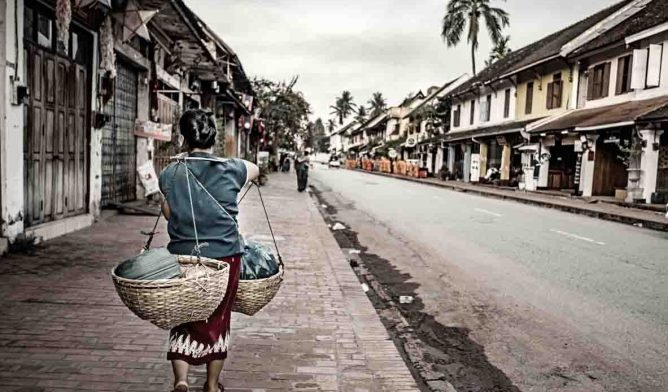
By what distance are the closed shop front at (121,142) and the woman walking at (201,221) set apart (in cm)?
835

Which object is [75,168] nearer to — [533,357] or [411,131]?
[533,357]

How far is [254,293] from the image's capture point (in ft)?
10.6

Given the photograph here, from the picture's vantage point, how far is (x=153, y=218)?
36.0 ft

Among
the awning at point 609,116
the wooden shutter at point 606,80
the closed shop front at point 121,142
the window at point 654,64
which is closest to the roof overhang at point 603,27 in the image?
the wooden shutter at point 606,80

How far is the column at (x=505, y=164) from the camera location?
3147cm

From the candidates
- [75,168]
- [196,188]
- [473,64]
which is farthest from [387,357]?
[473,64]

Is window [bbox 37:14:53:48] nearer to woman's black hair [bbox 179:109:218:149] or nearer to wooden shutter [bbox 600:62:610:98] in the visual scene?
woman's black hair [bbox 179:109:218:149]

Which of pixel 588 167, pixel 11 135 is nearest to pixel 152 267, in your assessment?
pixel 11 135

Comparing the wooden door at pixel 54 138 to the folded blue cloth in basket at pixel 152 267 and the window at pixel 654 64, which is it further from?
the window at pixel 654 64

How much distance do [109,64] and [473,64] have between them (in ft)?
126

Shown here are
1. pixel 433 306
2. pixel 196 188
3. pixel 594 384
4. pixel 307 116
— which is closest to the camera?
pixel 196 188

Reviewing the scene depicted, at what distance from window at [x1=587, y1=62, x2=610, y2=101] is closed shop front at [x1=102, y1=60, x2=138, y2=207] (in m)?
18.3

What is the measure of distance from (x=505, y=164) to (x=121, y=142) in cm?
2404

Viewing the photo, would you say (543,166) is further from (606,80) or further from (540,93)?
(606,80)
